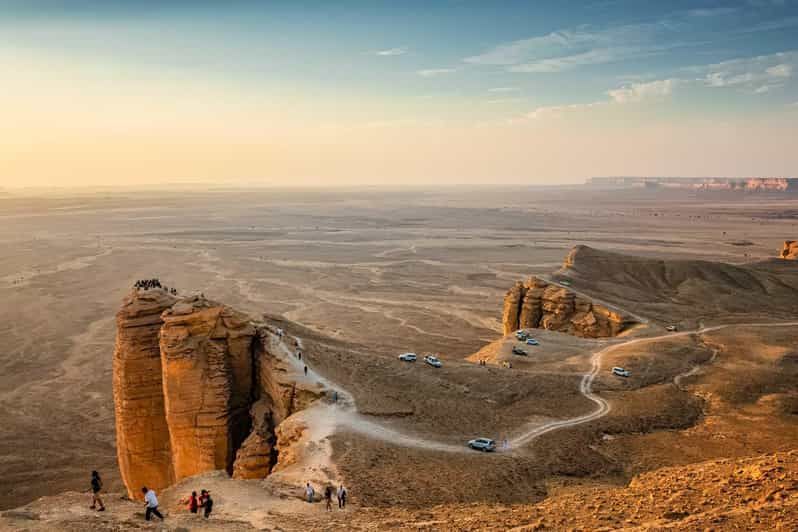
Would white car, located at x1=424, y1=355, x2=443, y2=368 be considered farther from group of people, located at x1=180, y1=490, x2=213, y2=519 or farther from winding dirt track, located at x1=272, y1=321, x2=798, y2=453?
group of people, located at x1=180, y1=490, x2=213, y2=519

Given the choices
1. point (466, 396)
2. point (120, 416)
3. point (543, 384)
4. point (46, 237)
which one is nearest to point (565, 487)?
point (466, 396)

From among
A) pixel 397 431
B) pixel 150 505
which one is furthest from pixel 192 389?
pixel 150 505

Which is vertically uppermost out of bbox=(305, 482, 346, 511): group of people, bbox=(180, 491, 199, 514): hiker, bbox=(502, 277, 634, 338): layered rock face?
bbox=(180, 491, 199, 514): hiker

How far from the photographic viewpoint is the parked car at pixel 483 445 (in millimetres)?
30922

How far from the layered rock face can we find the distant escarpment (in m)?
48.2

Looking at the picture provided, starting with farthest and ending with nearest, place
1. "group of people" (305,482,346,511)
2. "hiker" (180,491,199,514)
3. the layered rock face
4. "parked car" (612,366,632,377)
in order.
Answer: the layered rock face < "parked car" (612,366,632,377) < "group of people" (305,482,346,511) < "hiker" (180,491,199,514)

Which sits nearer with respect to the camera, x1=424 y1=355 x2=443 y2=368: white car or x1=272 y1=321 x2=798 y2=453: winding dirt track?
x1=272 y1=321 x2=798 y2=453: winding dirt track

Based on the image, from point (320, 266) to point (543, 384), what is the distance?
109m

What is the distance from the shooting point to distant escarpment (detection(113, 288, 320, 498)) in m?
33.7

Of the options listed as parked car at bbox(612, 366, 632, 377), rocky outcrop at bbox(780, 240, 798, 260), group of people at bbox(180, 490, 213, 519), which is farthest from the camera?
rocky outcrop at bbox(780, 240, 798, 260)

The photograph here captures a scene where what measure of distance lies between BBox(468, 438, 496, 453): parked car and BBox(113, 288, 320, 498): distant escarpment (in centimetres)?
944

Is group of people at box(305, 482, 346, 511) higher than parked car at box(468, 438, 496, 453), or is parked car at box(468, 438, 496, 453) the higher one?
group of people at box(305, 482, 346, 511)

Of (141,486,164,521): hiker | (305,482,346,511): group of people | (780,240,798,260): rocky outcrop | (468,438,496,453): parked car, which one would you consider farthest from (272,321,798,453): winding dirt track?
(780,240,798,260): rocky outcrop

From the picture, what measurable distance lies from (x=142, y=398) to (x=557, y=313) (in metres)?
54.8
